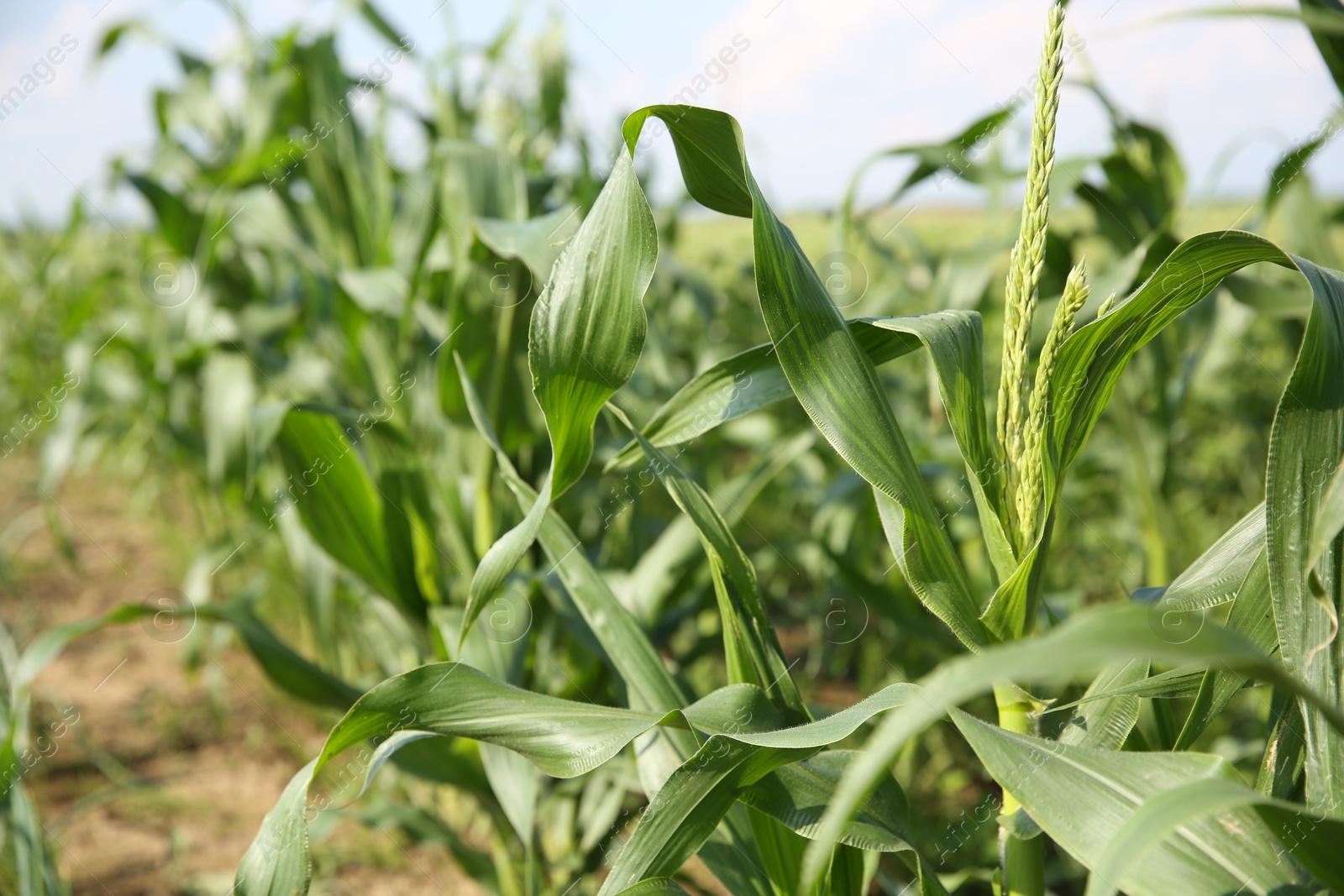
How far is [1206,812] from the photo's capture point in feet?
1.17

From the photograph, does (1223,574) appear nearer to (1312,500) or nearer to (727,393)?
(1312,500)

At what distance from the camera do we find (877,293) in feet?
6.35

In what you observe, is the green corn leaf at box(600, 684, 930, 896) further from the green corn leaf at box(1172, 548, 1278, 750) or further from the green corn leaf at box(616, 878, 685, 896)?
the green corn leaf at box(1172, 548, 1278, 750)

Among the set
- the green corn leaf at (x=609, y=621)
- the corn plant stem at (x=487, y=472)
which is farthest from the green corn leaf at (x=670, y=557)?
the green corn leaf at (x=609, y=621)

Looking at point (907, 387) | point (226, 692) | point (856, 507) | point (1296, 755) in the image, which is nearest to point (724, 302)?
point (907, 387)

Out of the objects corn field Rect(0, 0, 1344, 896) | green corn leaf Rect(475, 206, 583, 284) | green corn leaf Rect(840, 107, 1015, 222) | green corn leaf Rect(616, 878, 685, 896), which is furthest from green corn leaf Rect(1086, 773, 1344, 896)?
green corn leaf Rect(840, 107, 1015, 222)

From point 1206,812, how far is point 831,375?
0.91ft

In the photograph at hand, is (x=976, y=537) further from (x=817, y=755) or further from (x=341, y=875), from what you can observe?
(x=341, y=875)

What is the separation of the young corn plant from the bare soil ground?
0.99m

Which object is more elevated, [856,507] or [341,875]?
[856,507]

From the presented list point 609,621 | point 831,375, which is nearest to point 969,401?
point 831,375

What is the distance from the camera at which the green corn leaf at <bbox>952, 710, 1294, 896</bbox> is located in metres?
0.42

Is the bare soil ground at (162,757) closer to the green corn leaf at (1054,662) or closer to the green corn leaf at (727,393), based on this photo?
the green corn leaf at (727,393)

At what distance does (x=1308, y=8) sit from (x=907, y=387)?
1.45m
